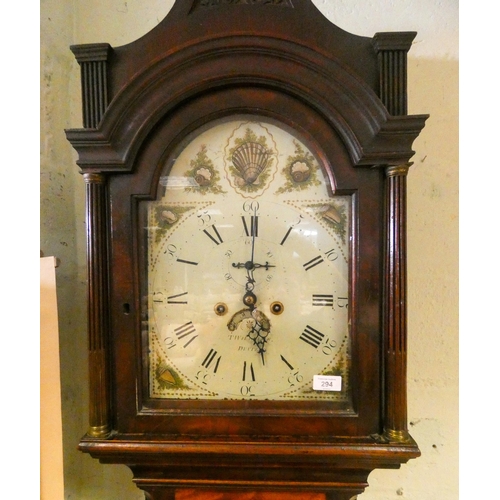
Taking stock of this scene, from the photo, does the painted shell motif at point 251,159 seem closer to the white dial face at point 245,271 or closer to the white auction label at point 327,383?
the white dial face at point 245,271

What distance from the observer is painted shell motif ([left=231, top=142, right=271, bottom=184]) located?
2.14 feet

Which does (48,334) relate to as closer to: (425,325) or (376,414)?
(376,414)

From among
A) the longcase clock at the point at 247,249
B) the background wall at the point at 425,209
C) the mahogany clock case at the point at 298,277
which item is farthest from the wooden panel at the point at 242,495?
the background wall at the point at 425,209

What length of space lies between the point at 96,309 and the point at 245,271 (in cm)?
26

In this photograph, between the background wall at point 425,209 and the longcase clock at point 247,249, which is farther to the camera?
the background wall at point 425,209

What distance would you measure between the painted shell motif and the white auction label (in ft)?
1.20

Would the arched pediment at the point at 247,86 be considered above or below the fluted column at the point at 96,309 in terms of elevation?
above

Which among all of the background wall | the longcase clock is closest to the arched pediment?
the longcase clock

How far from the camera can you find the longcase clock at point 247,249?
1.98 feet

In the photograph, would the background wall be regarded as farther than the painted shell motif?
Yes

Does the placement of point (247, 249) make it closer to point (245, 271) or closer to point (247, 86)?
point (245, 271)

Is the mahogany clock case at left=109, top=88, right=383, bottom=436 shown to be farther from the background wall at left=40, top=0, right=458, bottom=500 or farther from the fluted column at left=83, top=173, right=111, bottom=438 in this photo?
the background wall at left=40, top=0, right=458, bottom=500

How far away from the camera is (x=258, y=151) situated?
653 mm

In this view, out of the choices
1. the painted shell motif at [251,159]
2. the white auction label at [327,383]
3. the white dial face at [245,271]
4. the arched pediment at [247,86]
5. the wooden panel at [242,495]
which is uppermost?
the arched pediment at [247,86]
